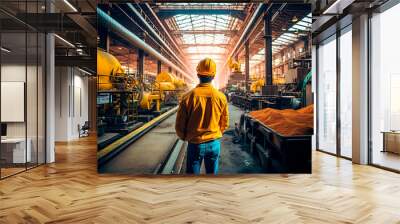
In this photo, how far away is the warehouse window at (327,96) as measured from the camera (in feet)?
27.4

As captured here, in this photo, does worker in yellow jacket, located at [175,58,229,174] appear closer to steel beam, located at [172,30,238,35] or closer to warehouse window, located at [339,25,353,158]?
steel beam, located at [172,30,238,35]

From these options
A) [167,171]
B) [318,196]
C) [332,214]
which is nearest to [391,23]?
[318,196]

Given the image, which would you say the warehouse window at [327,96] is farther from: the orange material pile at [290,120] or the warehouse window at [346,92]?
the orange material pile at [290,120]

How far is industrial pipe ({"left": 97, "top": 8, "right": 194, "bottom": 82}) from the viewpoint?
523cm

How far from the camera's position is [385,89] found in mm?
6488

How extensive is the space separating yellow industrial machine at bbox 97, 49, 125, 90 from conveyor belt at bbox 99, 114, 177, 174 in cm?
104

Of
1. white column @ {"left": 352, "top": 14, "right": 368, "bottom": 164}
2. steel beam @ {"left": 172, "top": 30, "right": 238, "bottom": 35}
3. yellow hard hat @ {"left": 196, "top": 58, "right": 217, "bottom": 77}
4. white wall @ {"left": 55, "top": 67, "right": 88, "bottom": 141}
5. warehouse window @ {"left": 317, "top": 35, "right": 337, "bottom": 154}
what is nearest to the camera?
yellow hard hat @ {"left": 196, "top": 58, "right": 217, "bottom": 77}

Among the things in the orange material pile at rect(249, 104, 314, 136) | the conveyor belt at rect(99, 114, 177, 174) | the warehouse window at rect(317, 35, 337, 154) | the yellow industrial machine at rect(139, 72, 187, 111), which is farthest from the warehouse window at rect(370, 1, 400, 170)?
the conveyor belt at rect(99, 114, 177, 174)

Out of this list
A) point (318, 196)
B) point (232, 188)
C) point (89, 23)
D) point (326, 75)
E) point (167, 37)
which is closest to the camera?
→ point (318, 196)

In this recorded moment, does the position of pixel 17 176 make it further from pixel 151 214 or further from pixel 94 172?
pixel 151 214

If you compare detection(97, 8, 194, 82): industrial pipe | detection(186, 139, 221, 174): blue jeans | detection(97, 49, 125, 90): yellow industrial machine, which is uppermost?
detection(97, 8, 194, 82): industrial pipe

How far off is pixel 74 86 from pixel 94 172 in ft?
24.5

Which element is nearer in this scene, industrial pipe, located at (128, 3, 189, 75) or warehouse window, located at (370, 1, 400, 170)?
industrial pipe, located at (128, 3, 189, 75)

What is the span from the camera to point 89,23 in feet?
24.8
